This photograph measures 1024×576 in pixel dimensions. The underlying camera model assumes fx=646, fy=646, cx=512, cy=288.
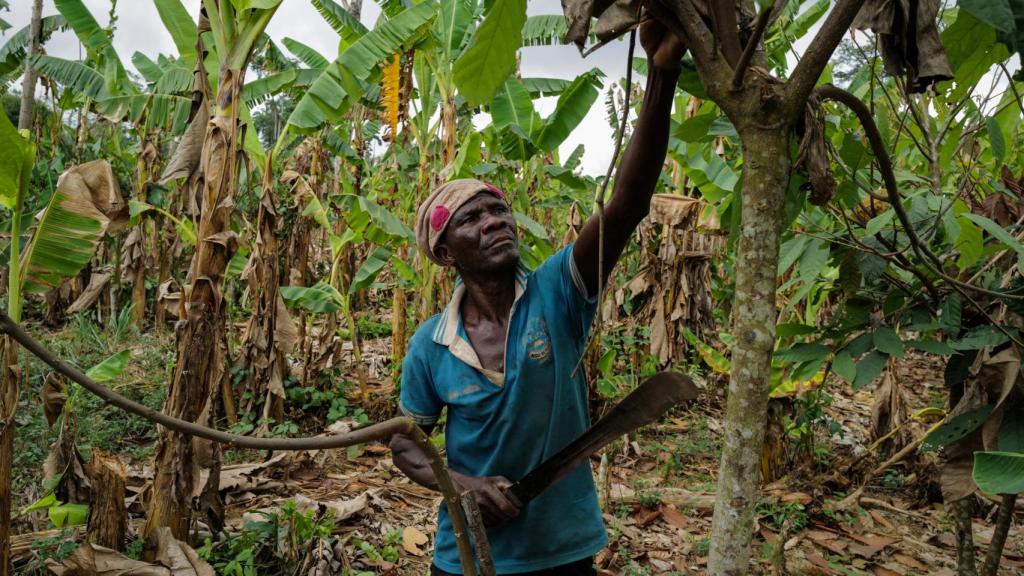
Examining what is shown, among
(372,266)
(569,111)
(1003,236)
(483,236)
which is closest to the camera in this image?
(1003,236)

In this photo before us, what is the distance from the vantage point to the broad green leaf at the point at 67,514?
2.54 metres

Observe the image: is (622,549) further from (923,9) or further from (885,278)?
(923,9)

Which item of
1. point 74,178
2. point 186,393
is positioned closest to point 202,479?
point 186,393

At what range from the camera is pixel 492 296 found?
202 centimetres

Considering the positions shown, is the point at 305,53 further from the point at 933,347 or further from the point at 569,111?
the point at 933,347

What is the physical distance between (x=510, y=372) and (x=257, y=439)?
1.05m

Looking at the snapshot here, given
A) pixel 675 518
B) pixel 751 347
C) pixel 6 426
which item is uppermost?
pixel 751 347

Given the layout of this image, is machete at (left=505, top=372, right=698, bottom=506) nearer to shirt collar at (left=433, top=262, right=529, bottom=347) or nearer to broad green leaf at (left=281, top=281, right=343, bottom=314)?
shirt collar at (left=433, top=262, right=529, bottom=347)

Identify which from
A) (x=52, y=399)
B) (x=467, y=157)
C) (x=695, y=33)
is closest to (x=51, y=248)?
(x=52, y=399)

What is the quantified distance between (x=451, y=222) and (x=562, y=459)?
88 centimetres

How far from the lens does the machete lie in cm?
114

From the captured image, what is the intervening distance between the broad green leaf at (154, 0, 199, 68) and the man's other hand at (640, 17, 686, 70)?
3303mm

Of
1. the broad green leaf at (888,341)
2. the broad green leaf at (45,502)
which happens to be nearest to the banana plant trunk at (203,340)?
the broad green leaf at (45,502)

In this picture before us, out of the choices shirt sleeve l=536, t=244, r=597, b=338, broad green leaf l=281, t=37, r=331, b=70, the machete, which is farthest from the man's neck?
broad green leaf l=281, t=37, r=331, b=70
